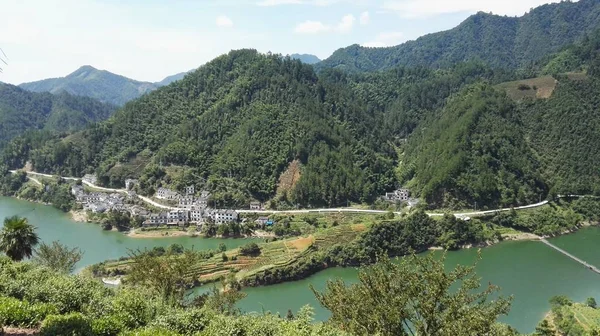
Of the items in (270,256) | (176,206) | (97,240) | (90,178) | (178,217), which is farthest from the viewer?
(90,178)

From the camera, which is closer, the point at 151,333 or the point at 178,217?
the point at 151,333

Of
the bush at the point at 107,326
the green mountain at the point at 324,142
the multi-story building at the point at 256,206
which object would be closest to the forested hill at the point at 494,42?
the green mountain at the point at 324,142

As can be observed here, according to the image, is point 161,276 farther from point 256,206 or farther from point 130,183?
point 130,183

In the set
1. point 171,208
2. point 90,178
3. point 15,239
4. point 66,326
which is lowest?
point 171,208

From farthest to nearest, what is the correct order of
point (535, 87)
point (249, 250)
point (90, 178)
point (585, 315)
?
point (535, 87), point (90, 178), point (249, 250), point (585, 315)

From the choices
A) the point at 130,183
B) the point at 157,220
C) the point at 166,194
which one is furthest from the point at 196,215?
the point at 130,183

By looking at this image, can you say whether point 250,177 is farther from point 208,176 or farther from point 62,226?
point 62,226

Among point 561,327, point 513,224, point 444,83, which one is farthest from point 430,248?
point 444,83

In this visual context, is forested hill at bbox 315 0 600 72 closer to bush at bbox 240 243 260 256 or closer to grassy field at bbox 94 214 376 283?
grassy field at bbox 94 214 376 283
